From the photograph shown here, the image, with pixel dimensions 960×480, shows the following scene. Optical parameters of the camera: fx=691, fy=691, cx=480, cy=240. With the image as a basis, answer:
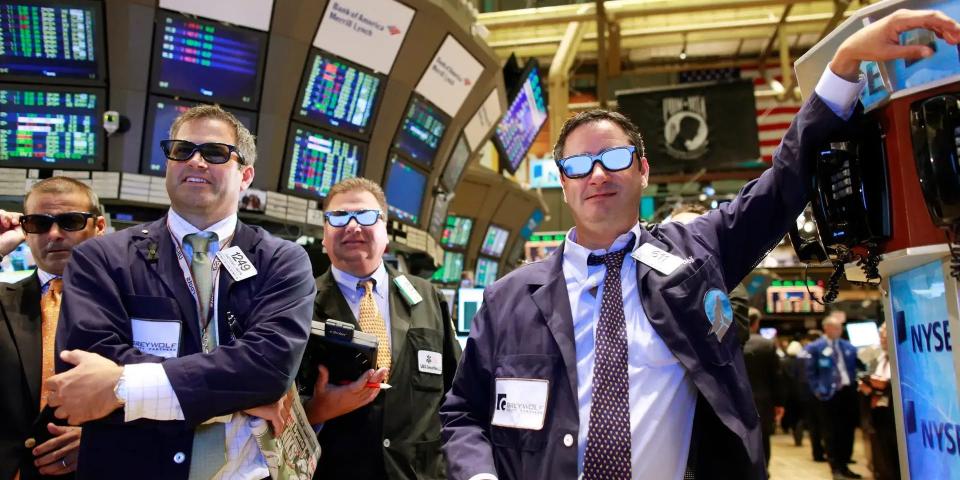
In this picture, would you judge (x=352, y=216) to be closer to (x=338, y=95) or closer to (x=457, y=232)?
(x=338, y=95)

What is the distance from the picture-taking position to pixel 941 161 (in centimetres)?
143

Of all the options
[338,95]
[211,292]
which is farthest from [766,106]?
[211,292]

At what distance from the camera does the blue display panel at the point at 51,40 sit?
4809 millimetres

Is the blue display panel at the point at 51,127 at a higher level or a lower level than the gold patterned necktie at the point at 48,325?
higher

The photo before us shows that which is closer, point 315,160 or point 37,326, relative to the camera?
point 37,326

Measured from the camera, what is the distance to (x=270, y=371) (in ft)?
5.89

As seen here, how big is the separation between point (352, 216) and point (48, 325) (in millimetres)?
1151

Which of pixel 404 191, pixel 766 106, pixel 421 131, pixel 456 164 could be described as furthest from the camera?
pixel 766 106

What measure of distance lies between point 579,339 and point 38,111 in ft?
15.6

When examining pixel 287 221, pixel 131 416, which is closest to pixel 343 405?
pixel 131 416

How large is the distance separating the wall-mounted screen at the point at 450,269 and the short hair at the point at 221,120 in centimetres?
873

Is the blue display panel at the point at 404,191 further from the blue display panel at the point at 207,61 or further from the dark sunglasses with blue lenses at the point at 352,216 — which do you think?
the dark sunglasses with blue lenses at the point at 352,216

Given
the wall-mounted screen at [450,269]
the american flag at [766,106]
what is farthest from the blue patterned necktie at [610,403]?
the american flag at [766,106]

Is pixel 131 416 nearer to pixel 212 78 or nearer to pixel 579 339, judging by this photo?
pixel 579 339
